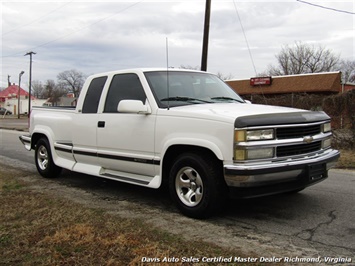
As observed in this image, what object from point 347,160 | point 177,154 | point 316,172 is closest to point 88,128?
point 177,154

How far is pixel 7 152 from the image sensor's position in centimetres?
1166

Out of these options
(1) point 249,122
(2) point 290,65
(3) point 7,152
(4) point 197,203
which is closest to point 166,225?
(4) point 197,203

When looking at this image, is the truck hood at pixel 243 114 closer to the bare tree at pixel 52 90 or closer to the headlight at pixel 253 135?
the headlight at pixel 253 135

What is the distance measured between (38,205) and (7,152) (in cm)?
730

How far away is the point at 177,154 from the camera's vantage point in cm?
484

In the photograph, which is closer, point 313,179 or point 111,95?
point 313,179

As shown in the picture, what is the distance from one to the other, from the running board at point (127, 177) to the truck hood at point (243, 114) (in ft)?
3.31

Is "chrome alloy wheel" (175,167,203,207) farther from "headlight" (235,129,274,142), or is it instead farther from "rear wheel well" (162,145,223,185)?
"headlight" (235,129,274,142)

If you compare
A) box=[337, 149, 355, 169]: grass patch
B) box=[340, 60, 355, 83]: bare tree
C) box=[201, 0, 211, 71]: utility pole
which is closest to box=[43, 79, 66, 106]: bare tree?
box=[340, 60, 355, 83]: bare tree

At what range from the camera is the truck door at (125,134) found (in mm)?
5016

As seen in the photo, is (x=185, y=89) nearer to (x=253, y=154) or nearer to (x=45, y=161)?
(x=253, y=154)

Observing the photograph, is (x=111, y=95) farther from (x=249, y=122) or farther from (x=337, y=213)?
(x=337, y=213)

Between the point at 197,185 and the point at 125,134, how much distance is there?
1350 mm

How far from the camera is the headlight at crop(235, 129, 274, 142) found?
4.04 meters
